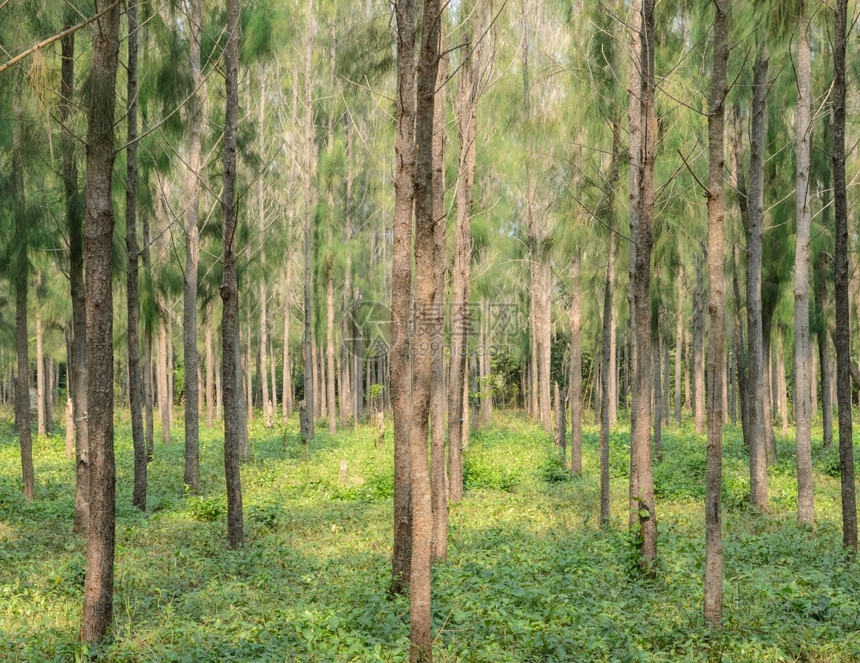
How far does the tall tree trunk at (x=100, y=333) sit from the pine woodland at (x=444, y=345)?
0.09 feet

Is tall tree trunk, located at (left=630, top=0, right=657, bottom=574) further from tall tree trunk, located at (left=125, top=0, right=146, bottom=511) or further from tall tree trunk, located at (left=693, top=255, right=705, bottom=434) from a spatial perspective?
tall tree trunk, located at (left=693, top=255, right=705, bottom=434)

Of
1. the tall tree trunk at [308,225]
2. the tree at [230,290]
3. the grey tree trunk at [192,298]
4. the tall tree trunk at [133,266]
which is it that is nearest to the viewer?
the tree at [230,290]

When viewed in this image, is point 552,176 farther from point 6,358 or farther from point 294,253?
point 6,358

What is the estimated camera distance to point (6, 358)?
36688 mm

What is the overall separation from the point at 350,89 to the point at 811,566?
8367 mm

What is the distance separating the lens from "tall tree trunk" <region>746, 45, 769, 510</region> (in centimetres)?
1211

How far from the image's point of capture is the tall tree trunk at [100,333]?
6008 mm

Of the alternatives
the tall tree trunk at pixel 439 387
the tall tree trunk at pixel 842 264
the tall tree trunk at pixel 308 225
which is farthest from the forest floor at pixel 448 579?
the tall tree trunk at pixel 308 225

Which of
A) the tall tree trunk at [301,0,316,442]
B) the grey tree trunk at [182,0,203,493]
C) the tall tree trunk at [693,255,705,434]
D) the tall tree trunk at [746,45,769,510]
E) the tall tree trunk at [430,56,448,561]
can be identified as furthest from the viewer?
the tall tree trunk at [693,255,705,434]

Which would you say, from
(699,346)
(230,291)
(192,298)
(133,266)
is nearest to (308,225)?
(192,298)

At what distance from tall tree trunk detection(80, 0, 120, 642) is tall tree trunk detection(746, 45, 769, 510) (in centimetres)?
976

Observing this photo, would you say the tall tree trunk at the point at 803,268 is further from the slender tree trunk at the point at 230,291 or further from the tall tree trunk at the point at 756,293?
the slender tree trunk at the point at 230,291

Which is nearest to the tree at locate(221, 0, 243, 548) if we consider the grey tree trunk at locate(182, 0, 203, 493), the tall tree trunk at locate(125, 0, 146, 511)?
the tall tree trunk at locate(125, 0, 146, 511)

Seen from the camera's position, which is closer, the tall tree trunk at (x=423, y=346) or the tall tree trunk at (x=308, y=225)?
the tall tree trunk at (x=423, y=346)
